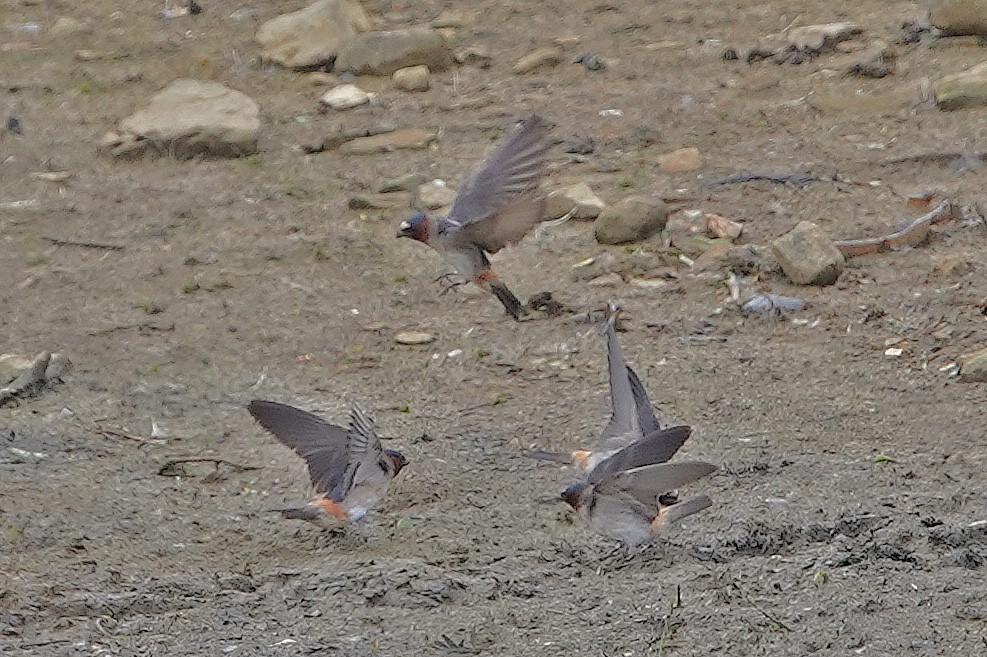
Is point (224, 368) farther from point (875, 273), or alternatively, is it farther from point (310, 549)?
point (875, 273)

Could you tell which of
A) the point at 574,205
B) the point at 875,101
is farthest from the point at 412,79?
the point at 875,101

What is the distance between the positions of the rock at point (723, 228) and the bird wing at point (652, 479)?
133 inches

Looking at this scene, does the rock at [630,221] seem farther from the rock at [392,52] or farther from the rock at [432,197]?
the rock at [392,52]

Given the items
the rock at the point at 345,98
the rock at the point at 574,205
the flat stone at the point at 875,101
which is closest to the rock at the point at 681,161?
the rock at the point at 574,205

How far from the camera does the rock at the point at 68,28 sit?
1148 cm

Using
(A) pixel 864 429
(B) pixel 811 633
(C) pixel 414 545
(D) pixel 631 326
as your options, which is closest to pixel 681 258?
(D) pixel 631 326

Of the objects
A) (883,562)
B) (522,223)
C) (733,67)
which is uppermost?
(522,223)

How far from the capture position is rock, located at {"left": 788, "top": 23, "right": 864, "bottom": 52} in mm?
10031

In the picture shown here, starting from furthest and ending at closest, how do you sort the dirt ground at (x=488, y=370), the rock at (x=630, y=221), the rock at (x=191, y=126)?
the rock at (x=191, y=126) → the rock at (x=630, y=221) → the dirt ground at (x=488, y=370)

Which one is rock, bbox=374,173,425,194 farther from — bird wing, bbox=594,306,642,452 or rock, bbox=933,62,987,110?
bird wing, bbox=594,306,642,452

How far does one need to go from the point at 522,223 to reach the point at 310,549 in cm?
126

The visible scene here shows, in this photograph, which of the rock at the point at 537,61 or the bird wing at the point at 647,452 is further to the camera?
the rock at the point at 537,61

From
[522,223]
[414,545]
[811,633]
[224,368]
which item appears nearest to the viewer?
[811,633]

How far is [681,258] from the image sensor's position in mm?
7539
